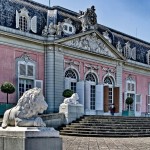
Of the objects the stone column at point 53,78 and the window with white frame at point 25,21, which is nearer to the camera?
the window with white frame at point 25,21

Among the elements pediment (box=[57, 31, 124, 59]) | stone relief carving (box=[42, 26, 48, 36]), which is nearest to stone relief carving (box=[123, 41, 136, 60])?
pediment (box=[57, 31, 124, 59])

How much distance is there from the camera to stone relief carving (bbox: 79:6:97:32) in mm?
27922

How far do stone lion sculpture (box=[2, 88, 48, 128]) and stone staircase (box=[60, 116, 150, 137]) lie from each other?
38.8ft

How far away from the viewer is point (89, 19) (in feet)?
92.8

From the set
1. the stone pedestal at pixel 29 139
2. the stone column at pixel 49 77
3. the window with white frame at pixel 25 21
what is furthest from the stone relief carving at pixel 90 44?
the stone pedestal at pixel 29 139

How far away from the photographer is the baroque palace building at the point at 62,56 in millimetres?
22953

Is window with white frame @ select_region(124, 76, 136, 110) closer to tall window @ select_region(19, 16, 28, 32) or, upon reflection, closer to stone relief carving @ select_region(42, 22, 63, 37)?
stone relief carving @ select_region(42, 22, 63, 37)

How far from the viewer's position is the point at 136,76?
3509 centimetres

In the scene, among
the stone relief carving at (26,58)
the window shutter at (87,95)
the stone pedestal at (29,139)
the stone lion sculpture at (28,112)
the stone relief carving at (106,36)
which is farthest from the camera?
the stone relief carving at (106,36)

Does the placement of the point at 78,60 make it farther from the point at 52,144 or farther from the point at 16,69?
the point at 52,144

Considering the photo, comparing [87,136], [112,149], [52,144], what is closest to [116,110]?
[87,136]

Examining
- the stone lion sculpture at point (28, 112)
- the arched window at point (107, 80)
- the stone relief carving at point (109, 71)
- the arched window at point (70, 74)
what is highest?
the stone relief carving at point (109, 71)

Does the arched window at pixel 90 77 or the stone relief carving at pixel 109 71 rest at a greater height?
the stone relief carving at pixel 109 71

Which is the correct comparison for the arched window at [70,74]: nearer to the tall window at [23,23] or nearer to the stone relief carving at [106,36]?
the tall window at [23,23]
